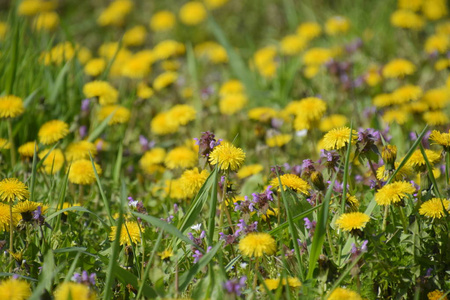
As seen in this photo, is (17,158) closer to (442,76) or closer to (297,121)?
(297,121)

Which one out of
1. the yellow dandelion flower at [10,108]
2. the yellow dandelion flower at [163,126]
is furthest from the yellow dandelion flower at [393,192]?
the yellow dandelion flower at [10,108]

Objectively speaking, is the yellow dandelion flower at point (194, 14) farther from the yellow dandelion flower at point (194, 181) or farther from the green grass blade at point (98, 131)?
the yellow dandelion flower at point (194, 181)

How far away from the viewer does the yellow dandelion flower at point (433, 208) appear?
1836mm

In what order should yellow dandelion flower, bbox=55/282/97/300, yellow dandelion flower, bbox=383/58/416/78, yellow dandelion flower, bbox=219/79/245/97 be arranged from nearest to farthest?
yellow dandelion flower, bbox=55/282/97/300 < yellow dandelion flower, bbox=383/58/416/78 < yellow dandelion flower, bbox=219/79/245/97

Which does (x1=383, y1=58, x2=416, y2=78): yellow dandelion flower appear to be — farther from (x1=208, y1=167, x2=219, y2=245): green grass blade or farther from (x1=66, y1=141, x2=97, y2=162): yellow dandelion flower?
(x1=208, y1=167, x2=219, y2=245): green grass blade

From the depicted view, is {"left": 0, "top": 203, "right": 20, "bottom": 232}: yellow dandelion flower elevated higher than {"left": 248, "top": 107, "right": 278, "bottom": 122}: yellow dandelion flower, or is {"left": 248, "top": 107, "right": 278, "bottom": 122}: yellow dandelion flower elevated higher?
{"left": 0, "top": 203, "right": 20, "bottom": 232}: yellow dandelion flower

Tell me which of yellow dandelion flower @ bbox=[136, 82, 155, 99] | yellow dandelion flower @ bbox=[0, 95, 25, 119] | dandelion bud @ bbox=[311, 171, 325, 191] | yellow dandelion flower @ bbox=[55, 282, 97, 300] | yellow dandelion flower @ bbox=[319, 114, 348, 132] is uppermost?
yellow dandelion flower @ bbox=[0, 95, 25, 119]

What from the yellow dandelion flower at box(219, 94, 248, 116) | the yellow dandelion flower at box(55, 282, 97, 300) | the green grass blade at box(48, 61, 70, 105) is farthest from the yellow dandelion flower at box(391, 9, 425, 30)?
the yellow dandelion flower at box(55, 282, 97, 300)

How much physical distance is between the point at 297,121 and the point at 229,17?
3674mm

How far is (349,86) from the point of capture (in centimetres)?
368

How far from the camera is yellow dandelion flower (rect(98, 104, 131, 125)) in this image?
9.86ft

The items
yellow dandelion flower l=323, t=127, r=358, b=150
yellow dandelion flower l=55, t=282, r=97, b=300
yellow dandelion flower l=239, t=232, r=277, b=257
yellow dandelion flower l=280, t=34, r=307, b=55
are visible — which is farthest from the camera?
yellow dandelion flower l=280, t=34, r=307, b=55

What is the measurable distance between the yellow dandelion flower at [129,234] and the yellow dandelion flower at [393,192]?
84cm

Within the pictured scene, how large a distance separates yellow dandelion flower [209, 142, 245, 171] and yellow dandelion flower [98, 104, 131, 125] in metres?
1.12
